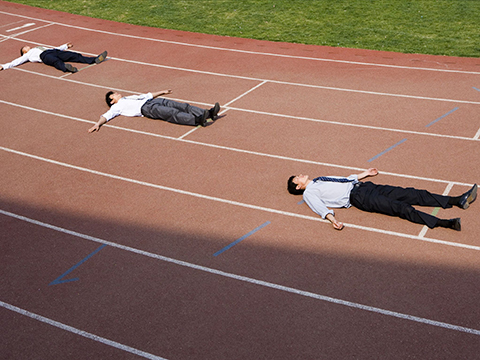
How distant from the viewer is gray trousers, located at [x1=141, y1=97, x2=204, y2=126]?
10.5 meters

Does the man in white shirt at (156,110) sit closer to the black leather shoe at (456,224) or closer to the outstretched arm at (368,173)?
the outstretched arm at (368,173)

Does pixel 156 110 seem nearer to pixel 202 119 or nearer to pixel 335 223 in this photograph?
pixel 202 119

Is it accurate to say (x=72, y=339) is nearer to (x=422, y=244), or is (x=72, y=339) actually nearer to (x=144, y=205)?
(x=144, y=205)

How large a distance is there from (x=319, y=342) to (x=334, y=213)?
8.28 ft

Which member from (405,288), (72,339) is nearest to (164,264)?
(72,339)

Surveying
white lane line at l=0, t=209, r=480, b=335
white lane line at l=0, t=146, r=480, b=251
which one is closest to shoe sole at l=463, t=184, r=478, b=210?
white lane line at l=0, t=146, r=480, b=251

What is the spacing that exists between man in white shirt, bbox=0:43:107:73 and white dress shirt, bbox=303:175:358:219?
30.9ft

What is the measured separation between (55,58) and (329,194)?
10.4m

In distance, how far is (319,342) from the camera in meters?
5.50

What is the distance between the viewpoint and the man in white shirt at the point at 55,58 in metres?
14.2

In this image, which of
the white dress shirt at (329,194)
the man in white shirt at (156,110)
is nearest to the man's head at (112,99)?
the man in white shirt at (156,110)

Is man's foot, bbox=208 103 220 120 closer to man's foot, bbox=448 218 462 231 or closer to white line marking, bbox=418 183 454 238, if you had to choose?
white line marking, bbox=418 183 454 238

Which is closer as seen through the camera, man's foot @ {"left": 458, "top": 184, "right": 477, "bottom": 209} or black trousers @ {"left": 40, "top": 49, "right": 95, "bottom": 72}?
man's foot @ {"left": 458, "top": 184, "right": 477, "bottom": 209}

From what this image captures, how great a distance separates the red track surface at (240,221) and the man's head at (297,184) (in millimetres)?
259
